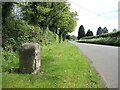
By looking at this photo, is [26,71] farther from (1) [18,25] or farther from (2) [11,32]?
(1) [18,25]

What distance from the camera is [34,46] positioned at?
4.61 metres

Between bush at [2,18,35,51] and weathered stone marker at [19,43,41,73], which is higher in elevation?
bush at [2,18,35,51]

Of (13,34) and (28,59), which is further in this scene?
(13,34)

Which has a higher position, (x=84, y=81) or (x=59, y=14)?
(x=59, y=14)

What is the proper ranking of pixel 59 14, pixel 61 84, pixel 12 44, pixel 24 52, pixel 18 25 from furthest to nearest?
pixel 59 14, pixel 18 25, pixel 12 44, pixel 24 52, pixel 61 84

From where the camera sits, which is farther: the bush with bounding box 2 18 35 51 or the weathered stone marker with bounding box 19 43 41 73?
the bush with bounding box 2 18 35 51

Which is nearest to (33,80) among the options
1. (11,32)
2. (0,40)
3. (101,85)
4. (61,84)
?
(61,84)

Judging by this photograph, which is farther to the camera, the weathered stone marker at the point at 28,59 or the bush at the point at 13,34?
the bush at the point at 13,34

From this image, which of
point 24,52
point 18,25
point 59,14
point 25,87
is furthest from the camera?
point 59,14

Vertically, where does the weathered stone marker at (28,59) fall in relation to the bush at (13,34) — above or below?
below

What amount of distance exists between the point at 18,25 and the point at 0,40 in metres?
1.99

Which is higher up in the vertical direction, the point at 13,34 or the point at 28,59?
the point at 13,34

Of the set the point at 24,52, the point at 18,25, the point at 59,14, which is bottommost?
the point at 24,52

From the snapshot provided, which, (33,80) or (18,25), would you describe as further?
(18,25)
